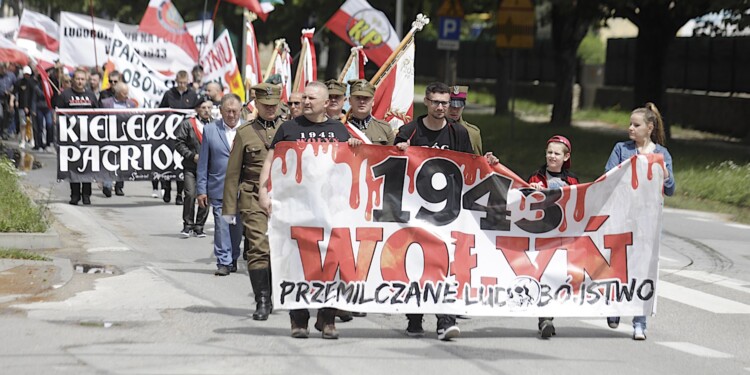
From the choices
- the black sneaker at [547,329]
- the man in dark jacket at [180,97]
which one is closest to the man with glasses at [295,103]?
the black sneaker at [547,329]

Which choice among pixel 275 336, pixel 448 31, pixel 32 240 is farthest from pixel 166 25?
pixel 275 336

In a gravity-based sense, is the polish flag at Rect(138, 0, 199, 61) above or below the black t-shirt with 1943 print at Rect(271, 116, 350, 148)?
above

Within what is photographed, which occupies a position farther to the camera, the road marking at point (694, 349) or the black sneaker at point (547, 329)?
the black sneaker at point (547, 329)

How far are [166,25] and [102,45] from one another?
152 centimetres

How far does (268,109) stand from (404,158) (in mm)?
1609

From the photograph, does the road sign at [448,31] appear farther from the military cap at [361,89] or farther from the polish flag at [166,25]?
the military cap at [361,89]

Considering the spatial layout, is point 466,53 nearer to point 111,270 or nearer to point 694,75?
point 694,75

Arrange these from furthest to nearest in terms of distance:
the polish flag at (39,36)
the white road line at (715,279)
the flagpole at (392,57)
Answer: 1. the polish flag at (39,36)
2. the flagpole at (392,57)
3. the white road line at (715,279)

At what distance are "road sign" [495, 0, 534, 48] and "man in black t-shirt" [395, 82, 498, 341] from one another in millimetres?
17962

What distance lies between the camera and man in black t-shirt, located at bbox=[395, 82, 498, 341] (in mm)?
9711

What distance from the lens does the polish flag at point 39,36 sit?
1254 inches

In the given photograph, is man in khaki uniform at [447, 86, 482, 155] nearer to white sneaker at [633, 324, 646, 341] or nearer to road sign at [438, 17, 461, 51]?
white sneaker at [633, 324, 646, 341]

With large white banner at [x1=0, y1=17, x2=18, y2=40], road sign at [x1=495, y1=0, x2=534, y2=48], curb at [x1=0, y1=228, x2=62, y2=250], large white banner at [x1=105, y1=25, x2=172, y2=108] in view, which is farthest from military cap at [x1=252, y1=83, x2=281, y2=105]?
large white banner at [x1=0, y1=17, x2=18, y2=40]

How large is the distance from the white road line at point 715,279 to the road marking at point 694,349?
10.5ft
